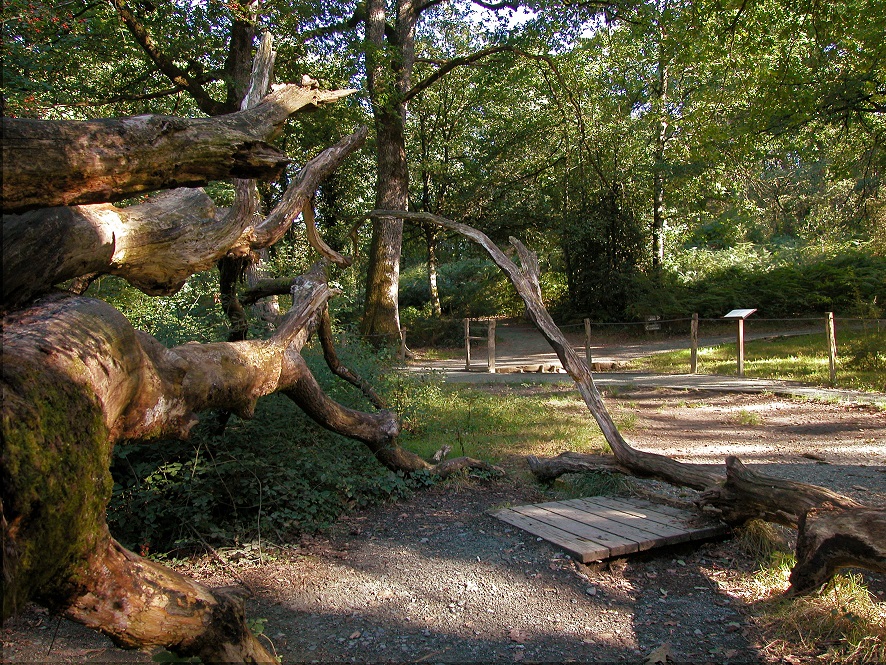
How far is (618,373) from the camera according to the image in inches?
600

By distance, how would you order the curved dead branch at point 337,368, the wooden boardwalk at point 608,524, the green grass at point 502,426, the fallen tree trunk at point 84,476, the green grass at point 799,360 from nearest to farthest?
the fallen tree trunk at point 84,476 → the wooden boardwalk at point 608,524 → the curved dead branch at point 337,368 → the green grass at point 502,426 → the green grass at point 799,360

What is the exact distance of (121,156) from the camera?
2.35 meters

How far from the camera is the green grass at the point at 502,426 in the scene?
754cm

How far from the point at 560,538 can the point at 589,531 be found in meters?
0.26

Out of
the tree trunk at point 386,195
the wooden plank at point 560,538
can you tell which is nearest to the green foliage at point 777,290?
the tree trunk at point 386,195

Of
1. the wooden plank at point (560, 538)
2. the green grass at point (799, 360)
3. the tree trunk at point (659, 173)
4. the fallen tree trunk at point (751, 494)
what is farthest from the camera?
the tree trunk at point (659, 173)

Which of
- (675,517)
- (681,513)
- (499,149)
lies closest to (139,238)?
(675,517)

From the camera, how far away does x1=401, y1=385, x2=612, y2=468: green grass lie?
754 cm

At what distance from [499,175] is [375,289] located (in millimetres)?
9809

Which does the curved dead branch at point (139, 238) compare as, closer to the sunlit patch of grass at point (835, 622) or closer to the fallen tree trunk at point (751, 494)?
the fallen tree trunk at point (751, 494)

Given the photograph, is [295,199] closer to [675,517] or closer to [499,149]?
[675,517]

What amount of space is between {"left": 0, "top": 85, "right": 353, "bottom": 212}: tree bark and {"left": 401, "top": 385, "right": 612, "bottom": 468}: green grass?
4815 millimetres

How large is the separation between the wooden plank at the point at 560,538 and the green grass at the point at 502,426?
1.78 m

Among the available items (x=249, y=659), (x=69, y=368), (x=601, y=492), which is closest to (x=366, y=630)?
(x=249, y=659)
